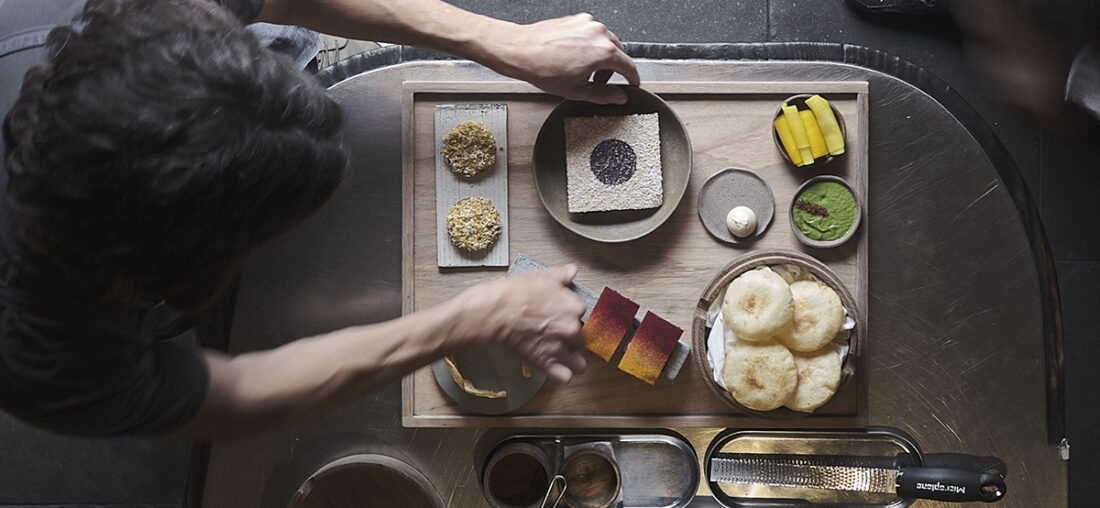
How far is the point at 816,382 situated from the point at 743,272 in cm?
24

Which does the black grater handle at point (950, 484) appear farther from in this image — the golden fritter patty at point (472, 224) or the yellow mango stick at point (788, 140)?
→ the golden fritter patty at point (472, 224)

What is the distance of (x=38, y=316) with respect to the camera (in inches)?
39.7

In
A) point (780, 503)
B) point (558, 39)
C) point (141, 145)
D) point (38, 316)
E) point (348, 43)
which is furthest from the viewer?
point (348, 43)

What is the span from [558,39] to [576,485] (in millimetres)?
849

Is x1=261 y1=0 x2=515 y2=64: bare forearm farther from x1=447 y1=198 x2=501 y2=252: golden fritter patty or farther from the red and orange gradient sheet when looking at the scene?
the red and orange gradient sheet

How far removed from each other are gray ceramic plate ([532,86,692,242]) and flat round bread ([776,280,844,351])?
0.96ft

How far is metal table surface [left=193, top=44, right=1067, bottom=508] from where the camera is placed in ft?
4.82

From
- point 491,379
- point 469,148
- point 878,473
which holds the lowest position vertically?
point 491,379

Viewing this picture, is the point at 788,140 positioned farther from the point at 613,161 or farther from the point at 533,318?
the point at 533,318

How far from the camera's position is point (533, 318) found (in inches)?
50.8

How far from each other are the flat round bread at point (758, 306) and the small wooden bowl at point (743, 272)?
0.04 meters

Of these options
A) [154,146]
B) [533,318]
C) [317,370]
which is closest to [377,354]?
[317,370]

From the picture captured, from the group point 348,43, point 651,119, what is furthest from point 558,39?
point 348,43

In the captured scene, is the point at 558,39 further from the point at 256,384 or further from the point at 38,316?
the point at 38,316
